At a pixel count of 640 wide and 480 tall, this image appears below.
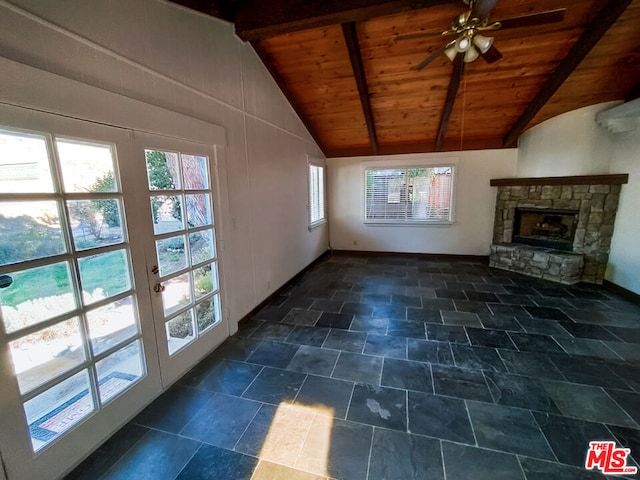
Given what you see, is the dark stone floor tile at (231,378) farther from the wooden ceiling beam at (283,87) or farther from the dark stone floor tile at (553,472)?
the wooden ceiling beam at (283,87)

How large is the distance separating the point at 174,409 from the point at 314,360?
1.11m

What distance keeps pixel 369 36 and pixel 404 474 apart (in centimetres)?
383

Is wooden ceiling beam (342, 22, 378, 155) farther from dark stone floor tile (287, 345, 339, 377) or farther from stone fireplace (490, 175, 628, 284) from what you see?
dark stone floor tile (287, 345, 339, 377)

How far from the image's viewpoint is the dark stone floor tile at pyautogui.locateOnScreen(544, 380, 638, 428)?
1.82m

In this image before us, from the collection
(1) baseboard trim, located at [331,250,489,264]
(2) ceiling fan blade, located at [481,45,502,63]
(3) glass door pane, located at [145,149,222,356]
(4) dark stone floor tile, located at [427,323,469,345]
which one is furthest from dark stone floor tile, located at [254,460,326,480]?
(1) baseboard trim, located at [331,250,489,264]

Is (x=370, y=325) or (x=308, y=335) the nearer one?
(x=308, y=335)

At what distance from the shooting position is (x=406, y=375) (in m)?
2.29

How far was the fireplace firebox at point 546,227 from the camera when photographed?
14.7 feet

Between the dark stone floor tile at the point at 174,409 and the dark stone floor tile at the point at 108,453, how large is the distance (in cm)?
7

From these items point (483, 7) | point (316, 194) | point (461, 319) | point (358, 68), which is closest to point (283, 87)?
point (358, 68)

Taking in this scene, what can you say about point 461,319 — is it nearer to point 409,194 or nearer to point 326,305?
point 326,305

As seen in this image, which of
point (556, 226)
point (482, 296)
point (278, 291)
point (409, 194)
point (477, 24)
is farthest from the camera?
point (409, 194)

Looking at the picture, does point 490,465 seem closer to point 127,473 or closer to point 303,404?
point 303,404

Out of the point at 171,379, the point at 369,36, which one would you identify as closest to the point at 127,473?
the point at 171,379
